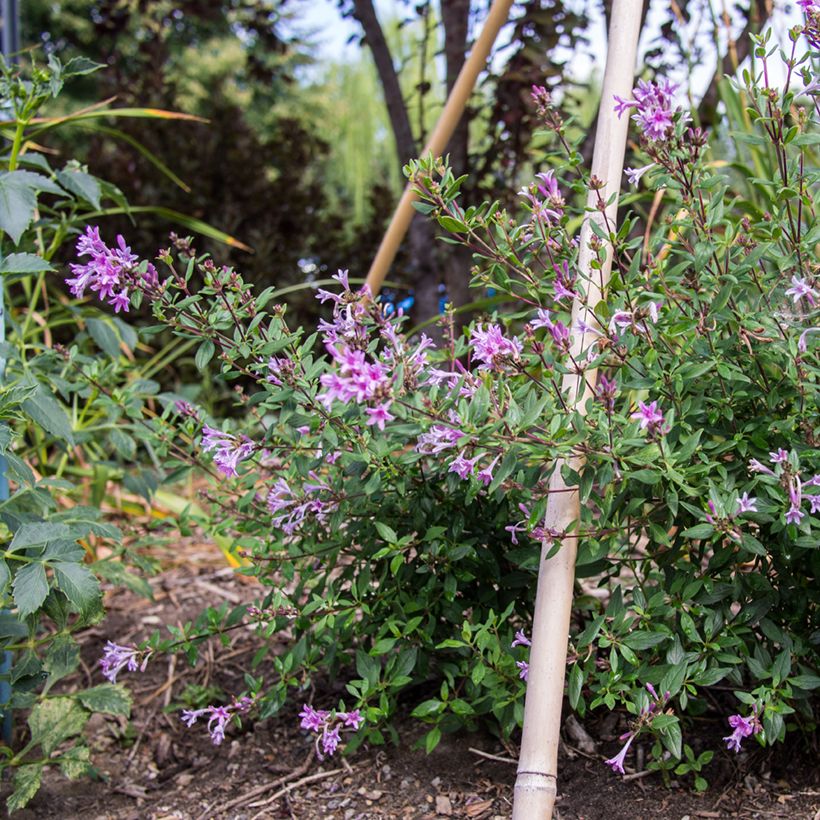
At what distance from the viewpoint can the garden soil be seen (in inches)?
55.9

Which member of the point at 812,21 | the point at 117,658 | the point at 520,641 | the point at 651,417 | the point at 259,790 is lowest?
the point at 259,790

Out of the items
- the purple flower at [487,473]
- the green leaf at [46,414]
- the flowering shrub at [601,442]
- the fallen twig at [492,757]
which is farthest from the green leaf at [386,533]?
the green leaf at [46,414]

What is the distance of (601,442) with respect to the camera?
1136mm

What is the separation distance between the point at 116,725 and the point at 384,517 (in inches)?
32.2

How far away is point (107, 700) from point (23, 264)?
75 centimetres

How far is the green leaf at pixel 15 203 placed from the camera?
1.50 metres

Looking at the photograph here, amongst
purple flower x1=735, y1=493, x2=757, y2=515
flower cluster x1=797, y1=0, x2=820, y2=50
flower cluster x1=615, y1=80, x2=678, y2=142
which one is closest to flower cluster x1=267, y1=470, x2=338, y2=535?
purple flower x1=735, y1=493, x2=757, y2=515

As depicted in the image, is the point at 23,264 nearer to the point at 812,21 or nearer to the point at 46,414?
the point at 46,414

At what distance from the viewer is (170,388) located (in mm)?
4277

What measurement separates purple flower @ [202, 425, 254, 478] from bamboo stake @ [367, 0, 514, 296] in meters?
0.77

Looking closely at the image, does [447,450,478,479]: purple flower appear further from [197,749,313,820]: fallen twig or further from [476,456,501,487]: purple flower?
[197,749,313,820]: fallen twig

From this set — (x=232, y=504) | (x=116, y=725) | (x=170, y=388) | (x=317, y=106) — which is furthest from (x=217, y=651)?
(x=317, y=106)

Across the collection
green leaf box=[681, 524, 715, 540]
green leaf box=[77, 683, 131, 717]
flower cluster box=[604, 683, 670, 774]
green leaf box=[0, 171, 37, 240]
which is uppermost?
green leaf box=[0, 171, 37, 240]

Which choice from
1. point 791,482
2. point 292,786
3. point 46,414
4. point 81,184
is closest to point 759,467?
point 791,482
